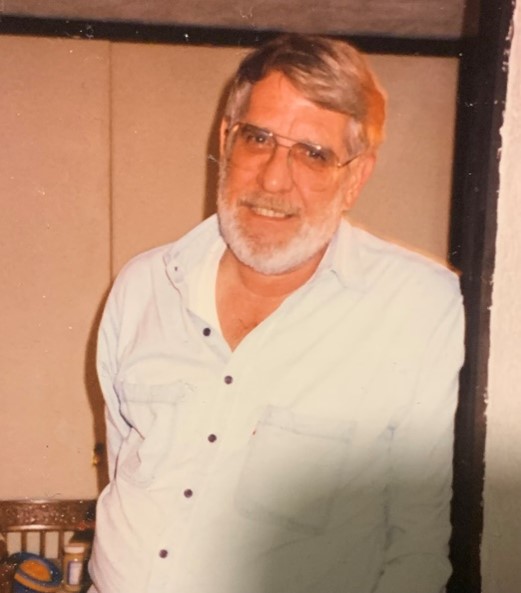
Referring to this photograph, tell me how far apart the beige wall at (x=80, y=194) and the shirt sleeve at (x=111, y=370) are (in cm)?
59

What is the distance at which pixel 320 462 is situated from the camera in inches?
33.8

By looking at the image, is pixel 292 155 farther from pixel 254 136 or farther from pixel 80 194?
pixel 80 194

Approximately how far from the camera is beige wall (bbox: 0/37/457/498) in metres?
1.50

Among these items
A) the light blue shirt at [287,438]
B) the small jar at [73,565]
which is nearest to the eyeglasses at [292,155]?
the light blue shirt at [287,438]

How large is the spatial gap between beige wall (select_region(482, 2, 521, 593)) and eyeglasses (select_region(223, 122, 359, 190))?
0.37 meters

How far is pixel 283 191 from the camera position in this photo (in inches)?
34.0

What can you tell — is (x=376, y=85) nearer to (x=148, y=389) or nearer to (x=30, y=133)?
(x=148, y=389)

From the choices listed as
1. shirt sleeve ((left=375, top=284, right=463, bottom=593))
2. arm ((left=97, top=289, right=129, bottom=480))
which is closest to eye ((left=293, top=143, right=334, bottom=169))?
shirt sleeve ((left=375, top=284, right=463, bottom=593))

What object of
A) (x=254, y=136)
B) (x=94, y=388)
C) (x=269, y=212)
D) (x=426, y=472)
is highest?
(x=254, y=136)

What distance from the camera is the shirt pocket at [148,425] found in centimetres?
A: 92

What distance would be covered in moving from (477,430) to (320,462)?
334 mm

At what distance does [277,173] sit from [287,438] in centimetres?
36

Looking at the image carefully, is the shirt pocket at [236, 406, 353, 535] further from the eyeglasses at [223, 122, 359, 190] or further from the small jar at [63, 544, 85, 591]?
the small jar at [63, 544, 85, 591]

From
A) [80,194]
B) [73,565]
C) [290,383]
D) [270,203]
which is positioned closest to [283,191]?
[270,203]
